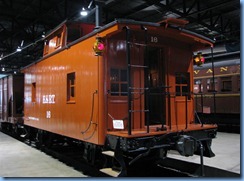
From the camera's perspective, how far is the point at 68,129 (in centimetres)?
669

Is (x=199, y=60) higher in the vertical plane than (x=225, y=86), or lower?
higher

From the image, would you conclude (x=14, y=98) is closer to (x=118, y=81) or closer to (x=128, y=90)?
(x=118, y=81)

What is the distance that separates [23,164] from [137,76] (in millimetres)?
3918

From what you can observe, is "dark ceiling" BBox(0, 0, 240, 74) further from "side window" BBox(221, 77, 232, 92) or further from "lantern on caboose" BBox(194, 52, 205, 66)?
"lantern on caboose" BBox(194, 52, 205, 66)

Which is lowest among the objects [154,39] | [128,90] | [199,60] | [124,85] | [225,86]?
[128,90]

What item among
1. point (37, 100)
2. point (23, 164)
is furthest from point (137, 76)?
point (37, 100)

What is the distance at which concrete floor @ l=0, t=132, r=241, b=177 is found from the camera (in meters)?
6.40

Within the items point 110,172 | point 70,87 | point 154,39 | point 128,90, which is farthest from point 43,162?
point 154,39

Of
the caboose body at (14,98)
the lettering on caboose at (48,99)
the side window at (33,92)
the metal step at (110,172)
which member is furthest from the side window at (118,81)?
the caboose body at (14,98)

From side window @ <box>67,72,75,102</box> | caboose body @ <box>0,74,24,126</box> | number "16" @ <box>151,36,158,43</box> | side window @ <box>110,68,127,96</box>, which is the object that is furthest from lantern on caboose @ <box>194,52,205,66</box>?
caboose body @ <box>0,74,24,126</box>

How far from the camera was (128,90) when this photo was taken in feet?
15.1

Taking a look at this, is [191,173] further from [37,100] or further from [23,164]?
[37,100]

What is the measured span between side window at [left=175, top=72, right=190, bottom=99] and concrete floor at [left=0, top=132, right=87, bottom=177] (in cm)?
295

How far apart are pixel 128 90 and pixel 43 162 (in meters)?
4.17
